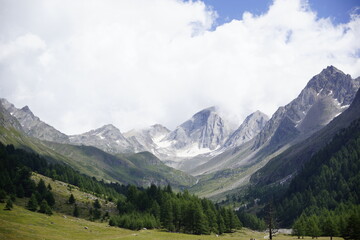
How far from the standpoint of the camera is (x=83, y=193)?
177m

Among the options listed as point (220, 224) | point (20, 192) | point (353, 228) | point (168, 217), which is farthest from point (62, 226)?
point (353, 228)

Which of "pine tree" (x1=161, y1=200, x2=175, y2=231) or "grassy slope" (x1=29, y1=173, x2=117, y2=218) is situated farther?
"grassy slope" (x1=29, y1=173, x2=117, y2=218)

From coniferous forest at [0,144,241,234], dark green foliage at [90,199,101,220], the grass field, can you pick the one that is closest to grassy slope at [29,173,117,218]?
dark green foliage at [90,199,101,220]

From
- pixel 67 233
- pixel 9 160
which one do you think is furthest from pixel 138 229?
pixel 9 160

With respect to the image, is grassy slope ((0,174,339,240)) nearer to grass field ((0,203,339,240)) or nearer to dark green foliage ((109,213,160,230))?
grass field ((0,203,339,240))

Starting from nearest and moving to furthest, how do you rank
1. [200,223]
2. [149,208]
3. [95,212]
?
1. [200,223]
2. [95,212]
3. [149,208]

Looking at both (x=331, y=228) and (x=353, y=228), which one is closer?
(x=353, y=228)

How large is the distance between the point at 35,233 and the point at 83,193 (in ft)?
335

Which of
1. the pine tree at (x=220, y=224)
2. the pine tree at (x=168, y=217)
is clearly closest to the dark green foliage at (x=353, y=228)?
the pine tree at (x=220, y=224)

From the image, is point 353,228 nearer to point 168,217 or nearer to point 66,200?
point 168,217

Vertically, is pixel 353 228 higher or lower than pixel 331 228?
lower

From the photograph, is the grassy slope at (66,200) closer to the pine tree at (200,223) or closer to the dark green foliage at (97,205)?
the dark green foliage at (97,205)

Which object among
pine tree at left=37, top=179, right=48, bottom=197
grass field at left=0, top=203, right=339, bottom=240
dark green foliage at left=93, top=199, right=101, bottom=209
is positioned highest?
pine tree at left=37, top=179, right=48, bottom=197

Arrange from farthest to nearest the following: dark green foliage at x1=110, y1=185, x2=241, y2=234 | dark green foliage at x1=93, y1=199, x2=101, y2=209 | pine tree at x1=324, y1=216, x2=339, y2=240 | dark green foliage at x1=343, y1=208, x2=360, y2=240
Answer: dark green foliage at x1=93, y1=199, x2=101, y2=209
dark green foliage at x1=110, y1=185, x2=241, y2=234
pine tree at x1=324, y1=216, x2=339, y2=240
dark green foliage at x1=343, y1=208, x2=360, y2=240
